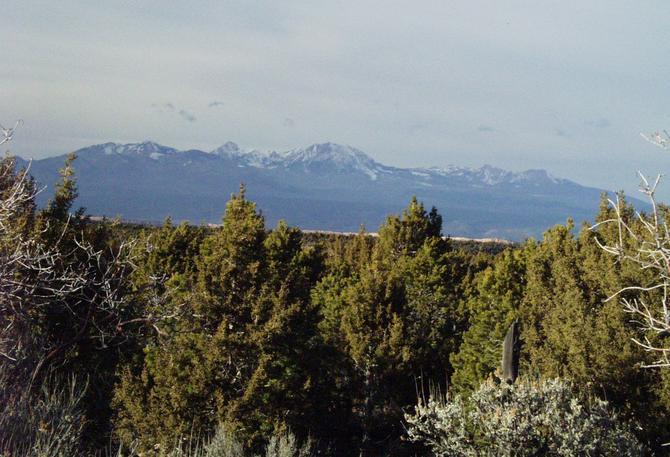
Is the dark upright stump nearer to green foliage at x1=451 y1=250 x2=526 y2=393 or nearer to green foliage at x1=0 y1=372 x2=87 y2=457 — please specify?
green foliage at x1=0 y1=372 x2=87 y2=457

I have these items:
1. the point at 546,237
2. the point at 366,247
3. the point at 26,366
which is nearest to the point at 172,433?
the point at 26,366

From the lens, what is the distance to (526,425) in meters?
9.27

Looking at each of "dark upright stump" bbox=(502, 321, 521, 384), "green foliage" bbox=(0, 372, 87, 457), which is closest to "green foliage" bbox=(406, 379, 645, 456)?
"dark upright stump" bbox=(502, 321, 521, 384)

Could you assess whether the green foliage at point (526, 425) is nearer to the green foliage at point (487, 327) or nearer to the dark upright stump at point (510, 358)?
the dark upright stump at point (510, 358)

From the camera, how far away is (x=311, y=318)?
1908 cm

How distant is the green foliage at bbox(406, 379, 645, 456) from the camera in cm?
924

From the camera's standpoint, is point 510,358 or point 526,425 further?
point 510,358

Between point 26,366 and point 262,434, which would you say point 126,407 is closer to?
point 262,434

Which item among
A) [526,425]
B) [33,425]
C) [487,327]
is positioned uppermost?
[33,425]

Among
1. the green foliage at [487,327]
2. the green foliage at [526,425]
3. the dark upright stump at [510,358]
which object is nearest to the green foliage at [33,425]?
the green foliage at [526,425]

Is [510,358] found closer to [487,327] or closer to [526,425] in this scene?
[526,425]

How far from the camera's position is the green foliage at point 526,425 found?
30.3 ft

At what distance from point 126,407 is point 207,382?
2.01 metres

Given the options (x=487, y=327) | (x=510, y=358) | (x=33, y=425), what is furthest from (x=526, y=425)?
(x=487, y=327)
